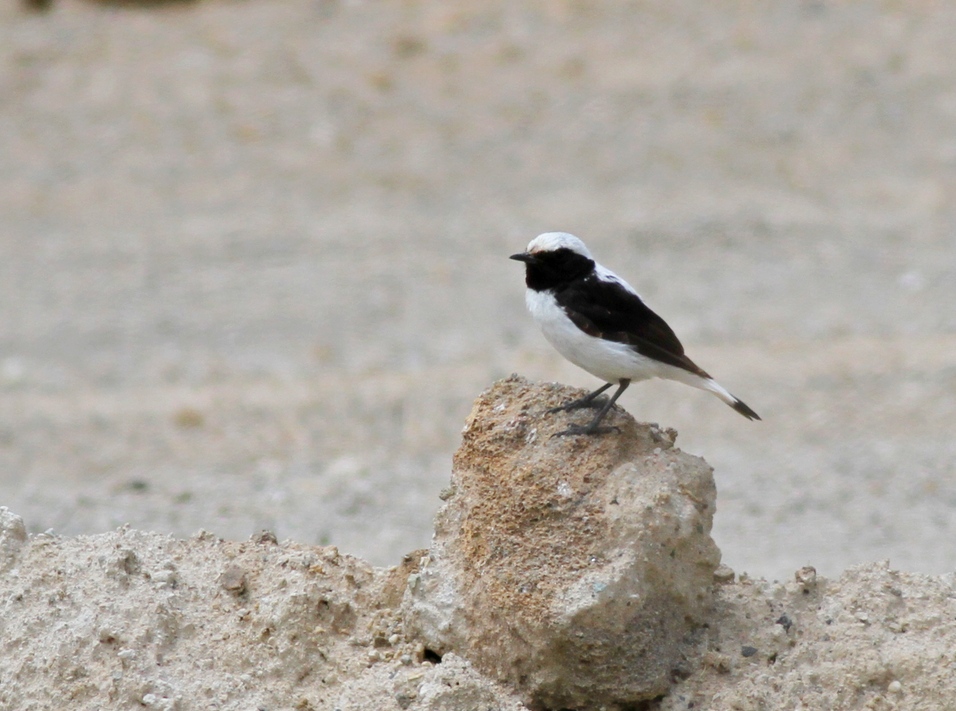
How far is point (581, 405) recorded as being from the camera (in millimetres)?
5262

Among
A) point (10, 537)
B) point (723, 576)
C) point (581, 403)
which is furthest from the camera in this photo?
point (10, 537)

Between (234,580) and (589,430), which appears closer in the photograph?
(589,430)

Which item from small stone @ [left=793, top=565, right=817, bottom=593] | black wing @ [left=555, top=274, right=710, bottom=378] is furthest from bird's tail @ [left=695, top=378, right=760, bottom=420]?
small stone @ [left=793, top=565, right=817, bottom=593]

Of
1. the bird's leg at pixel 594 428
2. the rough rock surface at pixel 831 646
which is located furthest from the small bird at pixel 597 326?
the rough rock surface at pixel 831 646

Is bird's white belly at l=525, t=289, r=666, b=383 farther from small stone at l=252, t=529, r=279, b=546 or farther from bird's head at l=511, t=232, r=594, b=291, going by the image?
small stone at l=252, t=529, r=279, b=546

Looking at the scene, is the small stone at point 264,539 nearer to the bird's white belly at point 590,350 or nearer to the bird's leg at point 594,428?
the bird's leg at point 594,428

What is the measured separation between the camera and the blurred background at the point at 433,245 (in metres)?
11.9

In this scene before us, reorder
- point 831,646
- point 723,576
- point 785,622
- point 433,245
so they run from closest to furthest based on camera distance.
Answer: point 831,646, point 785,622, point 723,576, point 433,245

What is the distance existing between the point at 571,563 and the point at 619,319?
0.99 meters

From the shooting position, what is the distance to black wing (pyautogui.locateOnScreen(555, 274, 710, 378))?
518 centimetres

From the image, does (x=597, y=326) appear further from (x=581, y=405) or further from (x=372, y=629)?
(x=372, y=629)

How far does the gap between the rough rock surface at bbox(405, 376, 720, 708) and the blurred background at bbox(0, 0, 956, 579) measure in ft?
15.3

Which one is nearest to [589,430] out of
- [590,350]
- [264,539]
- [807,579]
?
[590,350]

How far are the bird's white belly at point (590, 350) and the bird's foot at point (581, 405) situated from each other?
0.10 meters
